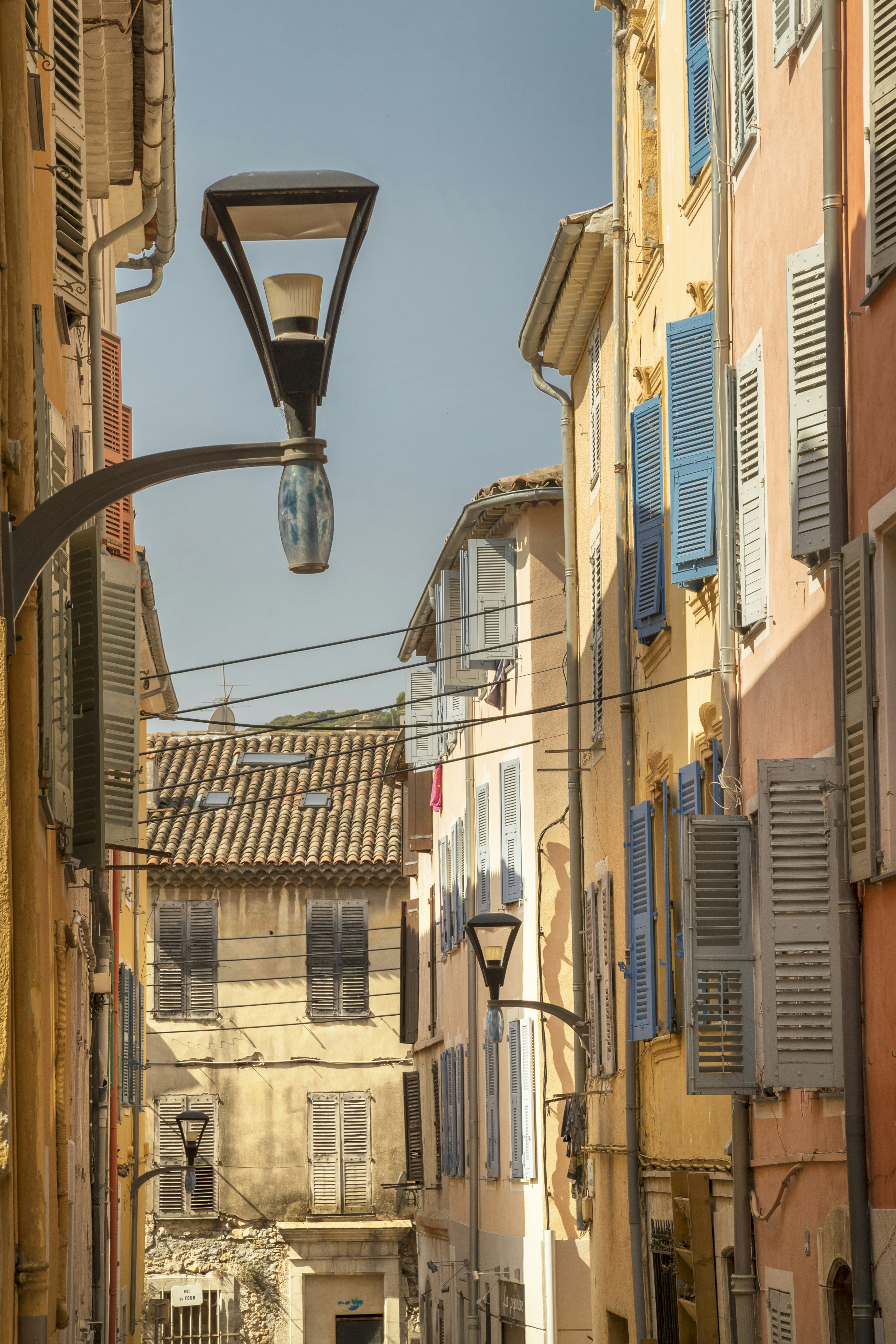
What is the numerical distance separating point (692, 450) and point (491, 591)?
35.4 ft

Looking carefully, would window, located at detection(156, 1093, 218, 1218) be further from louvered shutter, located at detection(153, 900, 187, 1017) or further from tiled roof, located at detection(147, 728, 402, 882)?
tiled roof, located at detection(147, 728, 402, 882)

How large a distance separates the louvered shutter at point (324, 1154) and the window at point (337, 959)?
5.76 feet

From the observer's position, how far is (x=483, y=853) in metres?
24.7

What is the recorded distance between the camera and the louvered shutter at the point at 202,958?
118 ft

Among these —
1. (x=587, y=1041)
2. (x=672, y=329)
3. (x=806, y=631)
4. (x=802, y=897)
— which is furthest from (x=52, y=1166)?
(x=587, y=1041)

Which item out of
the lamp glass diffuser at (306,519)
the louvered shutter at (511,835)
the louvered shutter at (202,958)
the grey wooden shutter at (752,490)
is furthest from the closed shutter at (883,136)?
the louvered shutter at (202,958)

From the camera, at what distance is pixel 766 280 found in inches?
443

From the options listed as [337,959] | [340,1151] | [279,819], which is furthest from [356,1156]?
[279,819]

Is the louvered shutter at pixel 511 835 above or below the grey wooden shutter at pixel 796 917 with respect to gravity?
above

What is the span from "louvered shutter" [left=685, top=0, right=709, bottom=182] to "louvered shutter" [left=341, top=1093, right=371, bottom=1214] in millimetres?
25220

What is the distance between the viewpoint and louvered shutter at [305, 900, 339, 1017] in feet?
118

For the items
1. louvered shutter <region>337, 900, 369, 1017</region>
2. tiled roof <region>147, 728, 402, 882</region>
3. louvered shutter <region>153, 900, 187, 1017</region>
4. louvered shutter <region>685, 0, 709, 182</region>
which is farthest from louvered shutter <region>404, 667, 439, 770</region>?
louvered shutter <region>685, 0, 709, 182</region>

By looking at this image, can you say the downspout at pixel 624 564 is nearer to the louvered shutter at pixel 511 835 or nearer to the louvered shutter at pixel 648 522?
the louvered shutter at pixel 648 522

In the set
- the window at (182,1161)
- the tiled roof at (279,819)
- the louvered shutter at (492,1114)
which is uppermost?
the tiled roof at (279,819)
